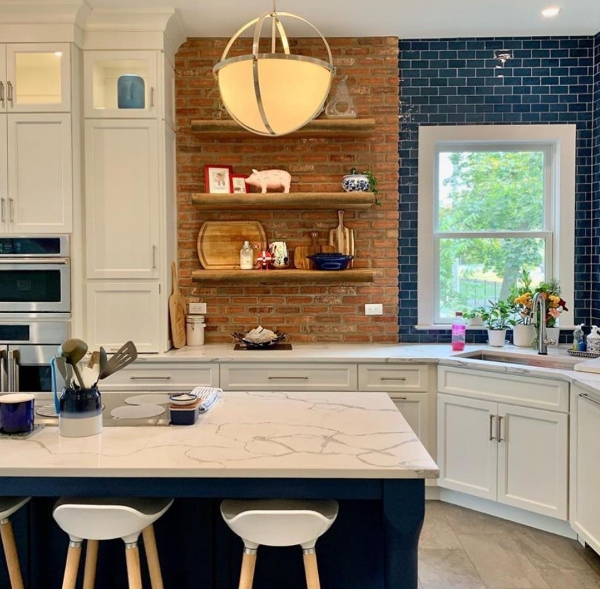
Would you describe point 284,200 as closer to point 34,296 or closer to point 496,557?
point 34,296

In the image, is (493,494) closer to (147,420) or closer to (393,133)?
(147,420)

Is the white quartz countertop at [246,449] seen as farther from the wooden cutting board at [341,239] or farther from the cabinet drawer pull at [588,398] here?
the wooden cutting board at [341,239]

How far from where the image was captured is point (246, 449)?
69.4 inches

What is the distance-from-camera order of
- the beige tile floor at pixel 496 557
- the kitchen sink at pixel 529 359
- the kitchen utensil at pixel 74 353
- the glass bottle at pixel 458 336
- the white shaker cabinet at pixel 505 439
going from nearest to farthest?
the kitchen utensil at pixel 74 353, the beige tile floor at pixel 496 557, the white shaker cabinet at pixel 505 439, the kitchen sink at pixel 529 359, the glass bottle at pixel 458 336

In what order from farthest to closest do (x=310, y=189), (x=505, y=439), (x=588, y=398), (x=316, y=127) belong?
(x=310, y=189), (x=316, y=127), (x=505, y=439), (x=588, y=398)

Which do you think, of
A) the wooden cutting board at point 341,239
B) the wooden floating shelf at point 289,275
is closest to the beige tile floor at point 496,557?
the wooden floating shelf at point 289,275

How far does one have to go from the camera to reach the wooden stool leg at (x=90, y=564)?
1771 millimetres

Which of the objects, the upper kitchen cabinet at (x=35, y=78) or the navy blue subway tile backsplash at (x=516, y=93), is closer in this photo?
the upper kitchen cabinet at (x=35, y=78)

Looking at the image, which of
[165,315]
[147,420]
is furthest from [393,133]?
[147,420]

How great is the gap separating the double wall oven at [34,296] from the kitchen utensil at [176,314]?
25.5 inches

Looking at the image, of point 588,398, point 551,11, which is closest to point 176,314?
point 588,398

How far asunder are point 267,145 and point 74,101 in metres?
1.27

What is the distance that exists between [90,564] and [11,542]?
260mm

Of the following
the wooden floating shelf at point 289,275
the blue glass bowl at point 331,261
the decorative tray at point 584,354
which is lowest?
the decorative tray at point 584,354
